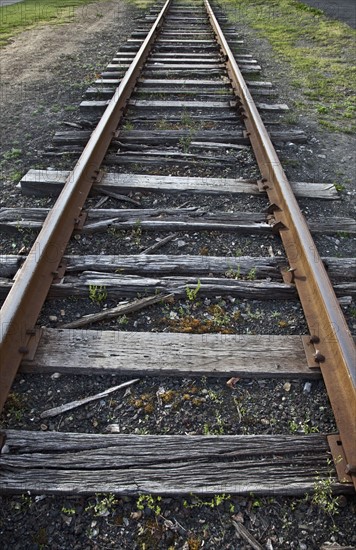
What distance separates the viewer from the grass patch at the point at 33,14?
34.4 ft

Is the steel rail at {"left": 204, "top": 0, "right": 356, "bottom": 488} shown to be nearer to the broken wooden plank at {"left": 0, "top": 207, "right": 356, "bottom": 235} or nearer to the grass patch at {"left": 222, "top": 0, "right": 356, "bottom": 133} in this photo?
the broken wooden plank at {"left": 0, "top": 207, "right": 356, "bottom": 235}

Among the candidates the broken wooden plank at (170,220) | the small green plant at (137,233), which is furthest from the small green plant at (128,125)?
the small green plant at (137,233)

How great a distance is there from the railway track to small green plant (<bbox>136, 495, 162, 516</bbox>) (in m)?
0.03

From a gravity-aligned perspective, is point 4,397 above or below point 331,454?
above

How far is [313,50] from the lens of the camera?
8695 mm

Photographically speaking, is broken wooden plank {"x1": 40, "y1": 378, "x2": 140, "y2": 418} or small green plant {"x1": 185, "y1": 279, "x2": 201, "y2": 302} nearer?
broken wooden plank {"x1": 40, "y1": 378, "x2": 140, "y2": 418}

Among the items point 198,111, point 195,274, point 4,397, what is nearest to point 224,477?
point 4,397

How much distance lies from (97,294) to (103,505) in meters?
1.24

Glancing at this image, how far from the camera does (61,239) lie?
3.21 meters

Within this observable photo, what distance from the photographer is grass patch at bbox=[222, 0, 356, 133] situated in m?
6.11

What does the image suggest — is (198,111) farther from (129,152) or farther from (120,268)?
(120,268)

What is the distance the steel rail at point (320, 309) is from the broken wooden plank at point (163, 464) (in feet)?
0.51

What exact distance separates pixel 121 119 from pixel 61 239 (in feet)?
8.04

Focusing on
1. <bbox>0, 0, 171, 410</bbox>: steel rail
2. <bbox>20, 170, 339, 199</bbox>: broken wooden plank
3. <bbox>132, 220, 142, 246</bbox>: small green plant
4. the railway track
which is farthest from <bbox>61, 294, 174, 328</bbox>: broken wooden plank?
<bbox>20, 170, 339, 199</bbox>: broken wooden plank
